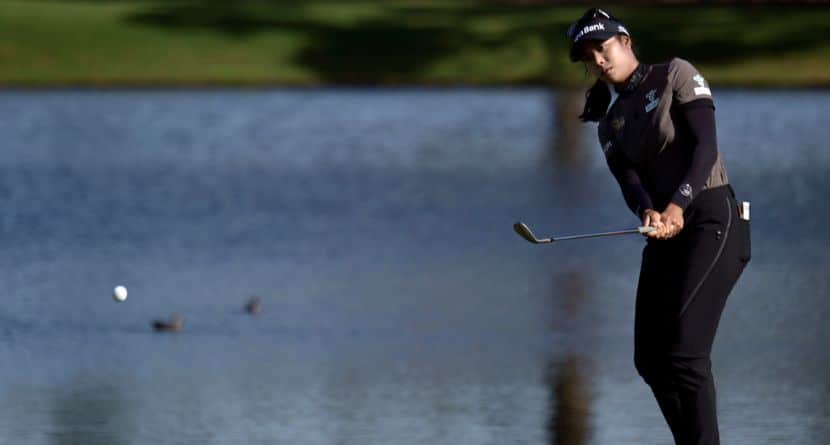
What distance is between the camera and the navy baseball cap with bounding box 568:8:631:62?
21.2ft

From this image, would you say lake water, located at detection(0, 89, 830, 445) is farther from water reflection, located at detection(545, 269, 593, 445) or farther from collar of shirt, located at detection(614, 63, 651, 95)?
collar of shirt, located at detection(614, 63, 651, 95)

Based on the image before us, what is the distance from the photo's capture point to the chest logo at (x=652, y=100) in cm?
648

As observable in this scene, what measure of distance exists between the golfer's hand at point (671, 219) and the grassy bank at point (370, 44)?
33.1 m

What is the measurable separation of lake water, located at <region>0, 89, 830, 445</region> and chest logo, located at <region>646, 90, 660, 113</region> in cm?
193

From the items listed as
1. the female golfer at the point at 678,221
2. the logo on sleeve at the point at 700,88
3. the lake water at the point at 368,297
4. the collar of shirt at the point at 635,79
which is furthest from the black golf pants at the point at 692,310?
the lake water at the point at 368,297

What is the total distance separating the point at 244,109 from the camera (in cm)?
3481

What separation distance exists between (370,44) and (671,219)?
3923 centimetres

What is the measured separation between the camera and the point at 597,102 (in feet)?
22.3

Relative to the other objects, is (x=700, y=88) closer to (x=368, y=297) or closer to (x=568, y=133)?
(x=368, y=297)

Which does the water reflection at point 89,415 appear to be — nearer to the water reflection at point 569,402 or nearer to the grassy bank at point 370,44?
the water reflection at point 569,402

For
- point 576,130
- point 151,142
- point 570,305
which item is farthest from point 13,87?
point 570,305

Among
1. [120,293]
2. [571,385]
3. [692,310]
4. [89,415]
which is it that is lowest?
[692,310]

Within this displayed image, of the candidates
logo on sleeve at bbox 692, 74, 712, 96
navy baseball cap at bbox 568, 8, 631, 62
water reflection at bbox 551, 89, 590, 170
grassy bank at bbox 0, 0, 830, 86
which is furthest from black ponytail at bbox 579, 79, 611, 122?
grassy bank at bbox 0, 0, 830, 86

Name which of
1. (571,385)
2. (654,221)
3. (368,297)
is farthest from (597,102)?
(368,297)
